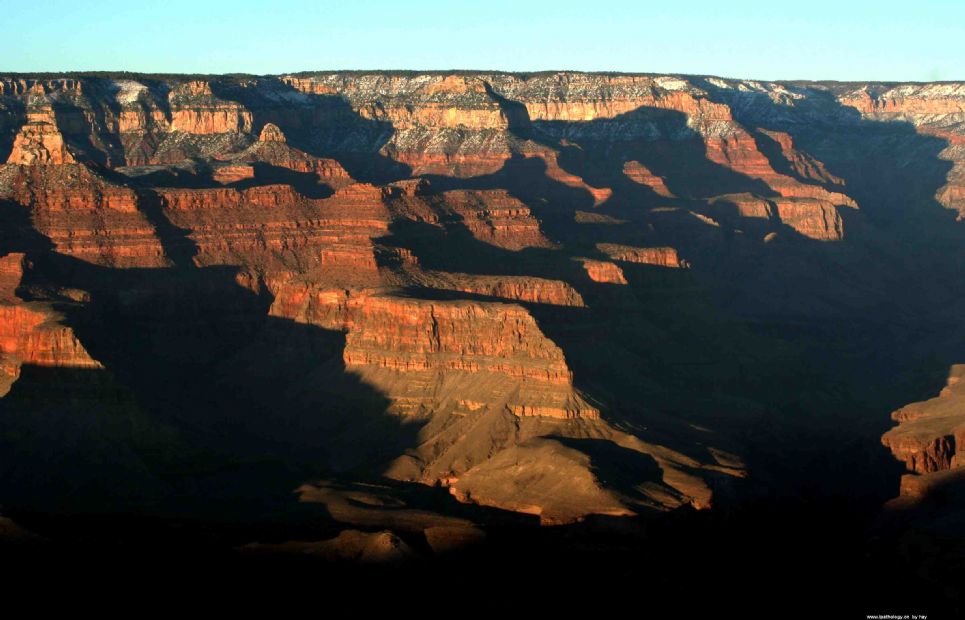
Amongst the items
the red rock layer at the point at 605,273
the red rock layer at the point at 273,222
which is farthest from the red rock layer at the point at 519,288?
the red rock layer at the point at 273,222

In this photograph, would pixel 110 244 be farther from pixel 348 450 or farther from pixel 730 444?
pixel 730 444

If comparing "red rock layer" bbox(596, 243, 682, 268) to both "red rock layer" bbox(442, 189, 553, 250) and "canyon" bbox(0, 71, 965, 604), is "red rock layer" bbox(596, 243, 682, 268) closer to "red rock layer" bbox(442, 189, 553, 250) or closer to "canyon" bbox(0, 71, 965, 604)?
"canyon" bbox(0, 71, 965, 604)

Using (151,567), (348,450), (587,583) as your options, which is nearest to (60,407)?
(348,450)

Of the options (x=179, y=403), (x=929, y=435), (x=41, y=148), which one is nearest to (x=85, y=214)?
(x=41, y=148)

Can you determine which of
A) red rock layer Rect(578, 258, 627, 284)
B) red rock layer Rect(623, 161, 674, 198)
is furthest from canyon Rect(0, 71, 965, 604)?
red rock layer Rect(623, 161, 674, 198)

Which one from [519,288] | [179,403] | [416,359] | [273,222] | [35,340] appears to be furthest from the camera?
[273,222]

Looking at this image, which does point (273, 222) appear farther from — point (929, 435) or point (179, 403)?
point (929, 435)

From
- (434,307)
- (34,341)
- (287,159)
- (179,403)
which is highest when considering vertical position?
(287,159)

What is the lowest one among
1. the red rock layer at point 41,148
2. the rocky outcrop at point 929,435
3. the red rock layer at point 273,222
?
the rocky outcrop at point 929,435

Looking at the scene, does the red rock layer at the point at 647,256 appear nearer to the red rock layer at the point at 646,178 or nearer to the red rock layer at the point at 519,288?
the red rock layer at the point at 519,288
